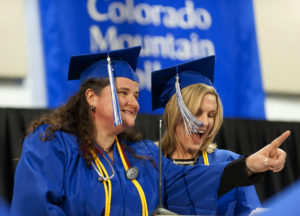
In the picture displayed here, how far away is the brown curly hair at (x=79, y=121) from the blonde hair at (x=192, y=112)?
0.31 m

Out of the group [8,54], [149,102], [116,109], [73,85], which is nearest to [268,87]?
[149,102]

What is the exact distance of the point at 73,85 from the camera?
3801mm

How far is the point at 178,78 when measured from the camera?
98.8 inches

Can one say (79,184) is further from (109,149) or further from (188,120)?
(188,120)

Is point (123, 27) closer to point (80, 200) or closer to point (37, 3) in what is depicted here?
point (37, 3)

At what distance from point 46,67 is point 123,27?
28.1 inches

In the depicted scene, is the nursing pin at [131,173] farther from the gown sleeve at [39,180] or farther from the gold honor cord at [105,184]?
the gown sleeve at [39,180]

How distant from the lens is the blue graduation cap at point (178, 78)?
2.50m

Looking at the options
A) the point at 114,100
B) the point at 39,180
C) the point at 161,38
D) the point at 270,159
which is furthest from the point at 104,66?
the point at 161,38

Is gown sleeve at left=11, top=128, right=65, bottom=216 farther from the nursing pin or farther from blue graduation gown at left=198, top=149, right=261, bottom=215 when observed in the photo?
blue graduation gown at left=198, top=149, right=261, bottom=215

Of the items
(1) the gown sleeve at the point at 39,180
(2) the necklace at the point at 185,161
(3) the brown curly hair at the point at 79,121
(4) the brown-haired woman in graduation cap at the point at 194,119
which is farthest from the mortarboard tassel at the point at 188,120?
(1) the gown sleeve at the point at 39,180

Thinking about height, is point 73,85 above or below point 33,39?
below

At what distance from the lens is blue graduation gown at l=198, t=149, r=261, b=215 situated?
2287 mm

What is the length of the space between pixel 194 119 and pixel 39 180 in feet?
2.59
